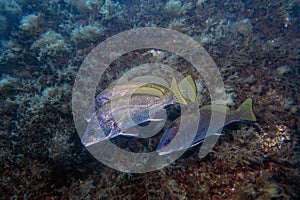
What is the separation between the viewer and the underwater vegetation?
2.79m

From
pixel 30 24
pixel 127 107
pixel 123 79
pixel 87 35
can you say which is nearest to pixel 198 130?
pixel 127 107

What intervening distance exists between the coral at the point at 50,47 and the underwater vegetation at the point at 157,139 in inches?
1.0

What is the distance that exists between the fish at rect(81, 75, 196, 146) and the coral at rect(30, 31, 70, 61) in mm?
3043

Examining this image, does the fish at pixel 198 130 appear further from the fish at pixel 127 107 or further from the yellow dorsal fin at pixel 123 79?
the yellow dorsal fin at pixel 123 79

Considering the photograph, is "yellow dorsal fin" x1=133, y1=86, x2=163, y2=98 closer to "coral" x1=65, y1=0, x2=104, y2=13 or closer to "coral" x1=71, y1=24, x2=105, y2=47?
"coral" x1=71, y1=24, x2=105, y2=47

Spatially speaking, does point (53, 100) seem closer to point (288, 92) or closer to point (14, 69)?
point (14, 69)

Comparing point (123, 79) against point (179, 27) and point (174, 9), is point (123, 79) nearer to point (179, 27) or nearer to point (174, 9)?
point (179, 27)

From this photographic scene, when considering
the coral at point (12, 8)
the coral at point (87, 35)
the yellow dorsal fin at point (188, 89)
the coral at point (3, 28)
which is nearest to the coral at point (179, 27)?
the coral at point (87, 35)

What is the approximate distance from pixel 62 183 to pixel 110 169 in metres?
0.78

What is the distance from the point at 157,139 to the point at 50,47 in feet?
12.5

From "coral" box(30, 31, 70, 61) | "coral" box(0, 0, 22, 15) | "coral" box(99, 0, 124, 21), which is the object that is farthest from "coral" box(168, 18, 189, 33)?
"coral" box(0, 0, 22, 15)

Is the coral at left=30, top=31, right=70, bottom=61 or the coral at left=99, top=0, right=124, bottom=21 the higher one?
the coral at left=99, top=0, right=124, bottom=21

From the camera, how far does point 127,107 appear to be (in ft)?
8.86

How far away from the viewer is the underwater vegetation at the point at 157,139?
9.16 ft
